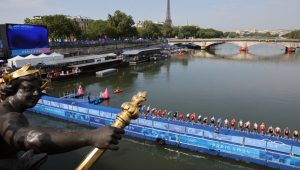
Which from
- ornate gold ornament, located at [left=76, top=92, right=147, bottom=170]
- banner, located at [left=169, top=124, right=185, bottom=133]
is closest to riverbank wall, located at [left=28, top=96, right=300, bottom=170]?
banner, located at [left=169, top=124, right=185, bottom=133]

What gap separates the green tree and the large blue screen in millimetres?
50522

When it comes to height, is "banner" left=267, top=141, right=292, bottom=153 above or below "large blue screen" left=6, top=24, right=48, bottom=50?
below

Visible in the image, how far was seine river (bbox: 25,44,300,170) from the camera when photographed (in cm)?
1750

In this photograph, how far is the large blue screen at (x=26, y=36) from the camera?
46.7m

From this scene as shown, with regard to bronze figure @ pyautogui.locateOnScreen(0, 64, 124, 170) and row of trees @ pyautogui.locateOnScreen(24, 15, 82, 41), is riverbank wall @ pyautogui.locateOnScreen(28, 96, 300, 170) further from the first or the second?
row of trees @ pyautogui.locateOnScreen(24, 15, 82, 41)

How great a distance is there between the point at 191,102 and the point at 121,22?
77746 mm

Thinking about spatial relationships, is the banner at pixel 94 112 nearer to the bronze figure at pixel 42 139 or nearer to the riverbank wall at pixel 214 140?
the riverbank wall at pixel 214 140

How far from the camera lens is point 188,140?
18.6 meters

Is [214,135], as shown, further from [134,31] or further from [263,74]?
[134,31]

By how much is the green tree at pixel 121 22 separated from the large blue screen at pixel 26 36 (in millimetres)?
50522

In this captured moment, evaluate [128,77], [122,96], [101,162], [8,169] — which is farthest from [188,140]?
[128,77]

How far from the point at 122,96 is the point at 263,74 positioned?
38304 mm

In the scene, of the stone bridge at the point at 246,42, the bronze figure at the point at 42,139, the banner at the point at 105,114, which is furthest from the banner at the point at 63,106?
the stone bridge at the point at 246,42

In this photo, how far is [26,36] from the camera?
49125 millimetres
